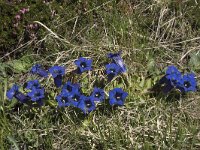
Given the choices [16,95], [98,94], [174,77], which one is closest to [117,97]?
[98,94]

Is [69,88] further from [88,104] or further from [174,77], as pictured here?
[174,77]

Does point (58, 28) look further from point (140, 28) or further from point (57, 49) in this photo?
point (140, 28)

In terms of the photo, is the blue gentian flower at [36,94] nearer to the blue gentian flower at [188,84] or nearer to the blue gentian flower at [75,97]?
the blue gentian flower at [75,97]

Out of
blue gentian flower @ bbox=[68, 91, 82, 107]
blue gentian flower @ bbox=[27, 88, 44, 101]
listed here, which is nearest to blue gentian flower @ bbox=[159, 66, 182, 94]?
blue gentian flower @ bbox=[68, 91, 82, 107]

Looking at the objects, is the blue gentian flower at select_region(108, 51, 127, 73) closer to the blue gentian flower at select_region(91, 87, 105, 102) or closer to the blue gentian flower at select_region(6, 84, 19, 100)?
the blue gentian flower at select_region(91, 87, 105, 102)

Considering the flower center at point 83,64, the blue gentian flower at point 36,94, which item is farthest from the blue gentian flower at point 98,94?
the blue gentian flower at point 36,94

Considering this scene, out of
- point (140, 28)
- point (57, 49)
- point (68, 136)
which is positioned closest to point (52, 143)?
point (68, 136)

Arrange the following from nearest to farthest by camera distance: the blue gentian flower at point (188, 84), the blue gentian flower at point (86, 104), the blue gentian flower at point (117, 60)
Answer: the blue gentian flower at point (86, 104) < the blue gentian flower at point (188, 84) < the blue gentian flower at point (117, 60)
